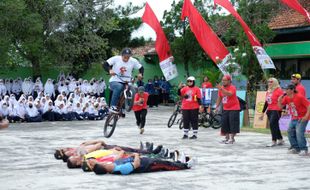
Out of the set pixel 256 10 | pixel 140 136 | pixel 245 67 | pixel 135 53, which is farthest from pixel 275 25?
pixel 135 53

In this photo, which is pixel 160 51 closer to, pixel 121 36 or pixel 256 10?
pixel 256 10

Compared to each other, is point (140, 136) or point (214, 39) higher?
point (214, 39)

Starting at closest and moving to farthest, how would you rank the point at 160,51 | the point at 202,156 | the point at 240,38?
the point at 202,156, the point at 160,51, the point at 240,38

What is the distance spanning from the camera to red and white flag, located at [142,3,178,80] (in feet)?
68.5

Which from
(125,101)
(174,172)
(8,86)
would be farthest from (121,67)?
(8,86)

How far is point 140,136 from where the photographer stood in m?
17.3

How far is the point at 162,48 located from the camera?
21656 mm

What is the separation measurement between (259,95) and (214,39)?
8.47ft

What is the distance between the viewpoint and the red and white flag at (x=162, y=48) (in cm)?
2088

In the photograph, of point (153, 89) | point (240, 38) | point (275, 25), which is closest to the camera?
point (240, 38)

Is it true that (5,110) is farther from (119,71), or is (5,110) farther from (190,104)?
(119,71)

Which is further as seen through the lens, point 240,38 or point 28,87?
point 28,87

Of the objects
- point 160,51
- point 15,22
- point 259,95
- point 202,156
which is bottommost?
point 202,156

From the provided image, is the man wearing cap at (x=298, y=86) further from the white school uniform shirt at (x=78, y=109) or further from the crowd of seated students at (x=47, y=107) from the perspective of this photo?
the white school uniform shirt at (x=78, y=109)
